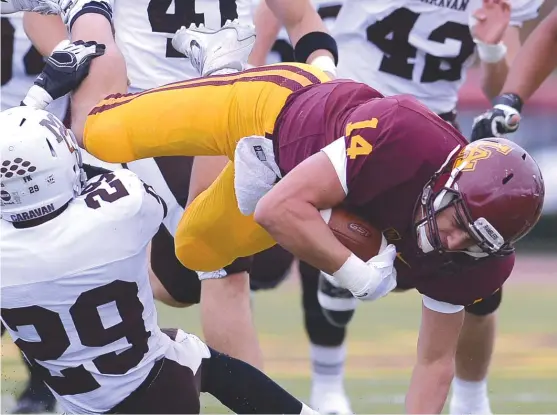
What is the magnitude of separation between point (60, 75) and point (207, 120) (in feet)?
1.57

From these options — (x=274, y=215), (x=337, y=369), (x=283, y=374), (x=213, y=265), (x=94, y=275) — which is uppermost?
(x=274, y=215)

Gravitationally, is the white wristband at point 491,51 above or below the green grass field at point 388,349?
A: above

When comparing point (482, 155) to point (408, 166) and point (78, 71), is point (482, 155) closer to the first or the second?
point (408, 166)

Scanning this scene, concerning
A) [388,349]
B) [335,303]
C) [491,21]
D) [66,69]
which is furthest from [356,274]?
[388,349]

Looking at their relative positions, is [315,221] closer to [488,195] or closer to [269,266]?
[488,195]

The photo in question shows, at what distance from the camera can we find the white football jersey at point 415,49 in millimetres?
5047

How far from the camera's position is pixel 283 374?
5.76m

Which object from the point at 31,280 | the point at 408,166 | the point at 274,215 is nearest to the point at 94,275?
the point at 31,280

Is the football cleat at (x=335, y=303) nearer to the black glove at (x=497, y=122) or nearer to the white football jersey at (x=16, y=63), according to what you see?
the black glove at (x=497, y=122)

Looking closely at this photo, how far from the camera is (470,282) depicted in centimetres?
340

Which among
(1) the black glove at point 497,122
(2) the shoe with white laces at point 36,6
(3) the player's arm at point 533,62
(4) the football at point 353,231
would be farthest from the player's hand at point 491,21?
(4) the football at point 353,231

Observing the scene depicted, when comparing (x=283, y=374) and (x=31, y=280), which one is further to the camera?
(x=283, y=374)

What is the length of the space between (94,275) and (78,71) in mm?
739

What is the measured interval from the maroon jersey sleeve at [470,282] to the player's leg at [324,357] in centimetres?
156
